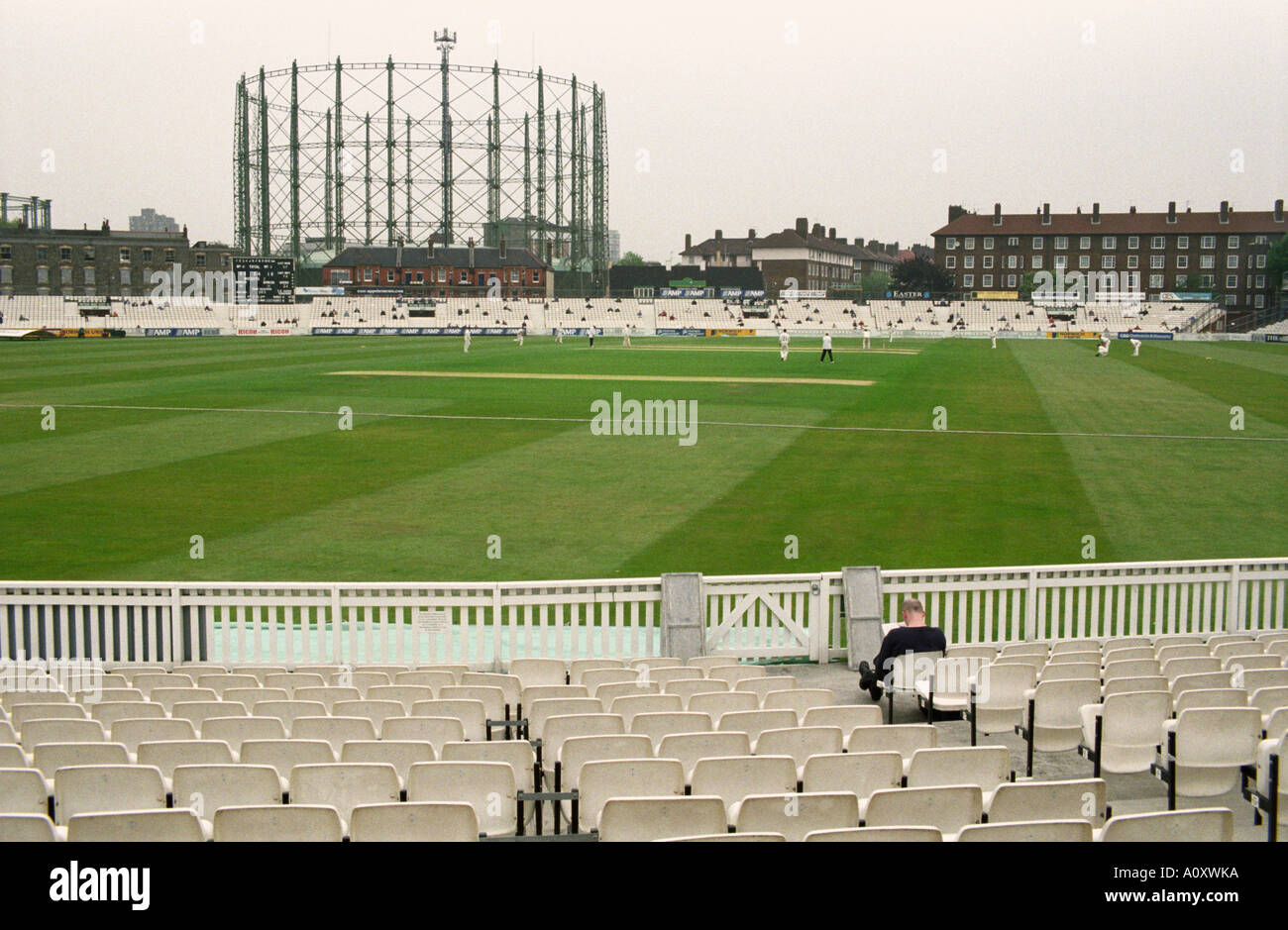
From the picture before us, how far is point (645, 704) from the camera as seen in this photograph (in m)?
7.43

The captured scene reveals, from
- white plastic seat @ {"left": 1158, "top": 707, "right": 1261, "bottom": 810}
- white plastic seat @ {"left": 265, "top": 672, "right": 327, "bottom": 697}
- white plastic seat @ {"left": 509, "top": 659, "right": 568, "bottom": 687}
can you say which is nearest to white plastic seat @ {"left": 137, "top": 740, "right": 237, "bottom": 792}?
white plastic seat @ {"left": 265, "top": 672, "right": 327, "bottom": 697}

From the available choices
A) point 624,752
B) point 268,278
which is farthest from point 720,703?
point 268,278

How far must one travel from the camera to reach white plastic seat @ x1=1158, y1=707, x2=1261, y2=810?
6625mm

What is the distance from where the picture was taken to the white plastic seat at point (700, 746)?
626cm

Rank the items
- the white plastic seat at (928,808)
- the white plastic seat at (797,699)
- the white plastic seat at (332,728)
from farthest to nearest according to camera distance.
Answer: the white plastic seat at (797,699) < the white plastic seat at (332,728) < the white plastic seat at (928,808)

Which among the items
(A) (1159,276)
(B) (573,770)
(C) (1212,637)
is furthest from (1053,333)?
(B) (573,770)

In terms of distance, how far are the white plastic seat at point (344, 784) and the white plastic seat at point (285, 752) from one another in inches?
22.2

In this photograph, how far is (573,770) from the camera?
6172 mm

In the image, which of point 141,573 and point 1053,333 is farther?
point 1053,333

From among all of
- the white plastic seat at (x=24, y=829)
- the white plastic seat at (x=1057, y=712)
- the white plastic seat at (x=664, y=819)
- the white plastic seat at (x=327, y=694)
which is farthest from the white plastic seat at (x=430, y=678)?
the white plastic seat at (x=24, y=829)

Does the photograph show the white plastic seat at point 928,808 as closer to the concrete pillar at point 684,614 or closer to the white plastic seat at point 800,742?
the white plastic seat at point 800,742
